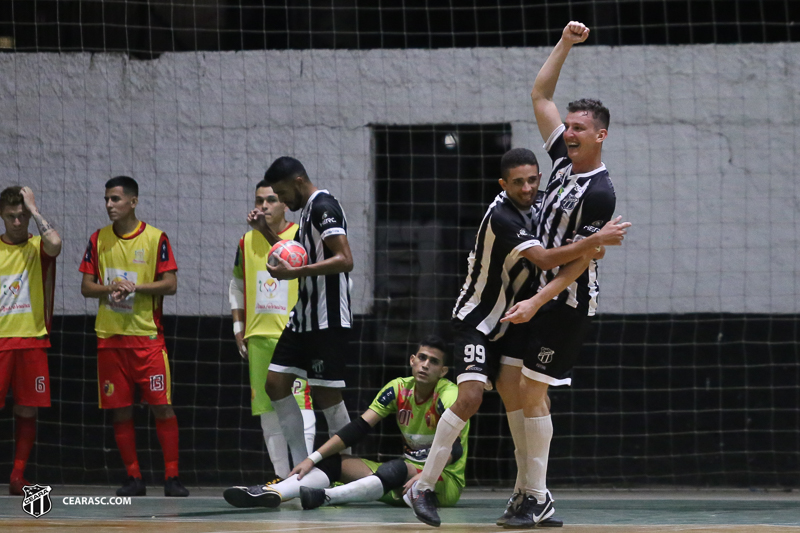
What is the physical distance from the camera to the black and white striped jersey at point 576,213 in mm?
4180

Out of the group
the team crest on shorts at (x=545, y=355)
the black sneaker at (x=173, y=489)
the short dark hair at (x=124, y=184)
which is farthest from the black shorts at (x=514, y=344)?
the short dark hair at (x=124, y=184)

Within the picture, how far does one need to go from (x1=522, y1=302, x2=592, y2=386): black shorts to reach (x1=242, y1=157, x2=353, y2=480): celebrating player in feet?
4.14

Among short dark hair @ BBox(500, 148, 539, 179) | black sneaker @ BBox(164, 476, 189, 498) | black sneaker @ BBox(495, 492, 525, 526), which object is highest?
short dark hair @ BBox(500, 148, 539, 179)

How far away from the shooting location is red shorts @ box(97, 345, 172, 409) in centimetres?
621

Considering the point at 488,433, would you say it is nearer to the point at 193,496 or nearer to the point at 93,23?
the point at 193,496

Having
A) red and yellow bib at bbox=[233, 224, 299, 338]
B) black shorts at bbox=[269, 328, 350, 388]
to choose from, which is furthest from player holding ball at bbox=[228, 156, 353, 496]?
red and yellow bib at bbox=[233, 224, 299, 338]

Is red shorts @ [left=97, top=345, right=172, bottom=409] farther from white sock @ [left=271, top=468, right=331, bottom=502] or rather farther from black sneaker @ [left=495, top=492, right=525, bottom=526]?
black sneaker @ [left=495, top=492, right=525, bottom=526]

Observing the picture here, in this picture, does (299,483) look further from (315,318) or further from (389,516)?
(315,318)

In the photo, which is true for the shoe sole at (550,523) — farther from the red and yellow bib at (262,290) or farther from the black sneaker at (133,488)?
the black sneaker at (133,488)

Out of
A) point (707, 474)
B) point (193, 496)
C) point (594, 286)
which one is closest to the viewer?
point (594, 286)

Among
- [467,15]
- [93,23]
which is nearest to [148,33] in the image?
[93,23]

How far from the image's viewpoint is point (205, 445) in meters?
7.11

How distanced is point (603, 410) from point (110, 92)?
4.30 metres

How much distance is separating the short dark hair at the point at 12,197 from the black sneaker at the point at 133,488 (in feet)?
6.36
